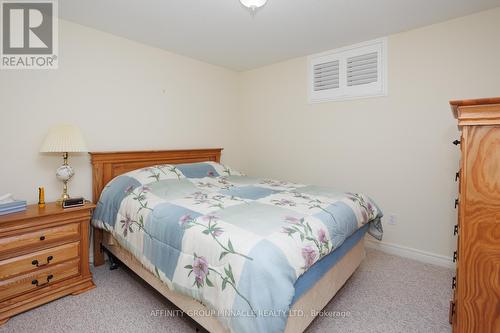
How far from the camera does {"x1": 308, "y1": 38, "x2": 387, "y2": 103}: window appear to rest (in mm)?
2705

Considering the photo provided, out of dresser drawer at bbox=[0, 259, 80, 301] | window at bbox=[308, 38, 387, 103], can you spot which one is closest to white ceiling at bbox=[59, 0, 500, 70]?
window at bbox=[308, 38, 387, 103]

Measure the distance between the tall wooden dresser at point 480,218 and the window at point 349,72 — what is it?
1.80 m

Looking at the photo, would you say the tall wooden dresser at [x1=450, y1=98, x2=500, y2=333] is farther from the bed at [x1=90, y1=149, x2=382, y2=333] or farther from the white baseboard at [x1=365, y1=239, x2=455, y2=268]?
the white baseboard at [x1=365, y1=239, x2=455, y2=268]

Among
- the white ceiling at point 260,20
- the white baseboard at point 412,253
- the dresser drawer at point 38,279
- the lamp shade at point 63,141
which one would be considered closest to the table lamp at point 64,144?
the lamp shade at point 63,141

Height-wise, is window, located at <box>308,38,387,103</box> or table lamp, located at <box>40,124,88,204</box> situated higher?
window, located at <box>308,38,387,103</box>

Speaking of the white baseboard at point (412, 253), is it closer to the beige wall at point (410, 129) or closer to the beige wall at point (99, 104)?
the beige wall at point (410, 129)

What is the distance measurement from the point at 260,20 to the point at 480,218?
7.21 feet

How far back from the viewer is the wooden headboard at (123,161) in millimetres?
2443

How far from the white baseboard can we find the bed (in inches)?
26.6

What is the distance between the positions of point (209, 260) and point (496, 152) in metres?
1.33

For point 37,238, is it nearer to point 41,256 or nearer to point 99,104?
point 41,256

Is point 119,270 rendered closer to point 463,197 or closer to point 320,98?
point 463,197

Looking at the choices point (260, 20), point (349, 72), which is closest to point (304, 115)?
point (349, 72)

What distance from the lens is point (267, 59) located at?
11.2ft
